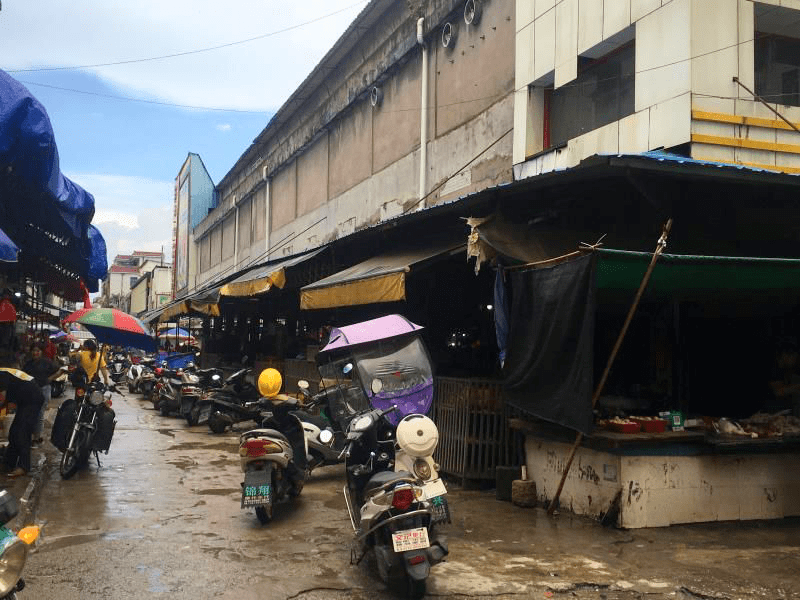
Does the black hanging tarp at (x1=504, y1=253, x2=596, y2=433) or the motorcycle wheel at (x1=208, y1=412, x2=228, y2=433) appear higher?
the black hanging tarp at (x1=504, y1=253, x2=596, y2=433)

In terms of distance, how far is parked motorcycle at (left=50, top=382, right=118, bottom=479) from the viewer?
913 centimetres

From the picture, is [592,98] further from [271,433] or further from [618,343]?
[271,433]

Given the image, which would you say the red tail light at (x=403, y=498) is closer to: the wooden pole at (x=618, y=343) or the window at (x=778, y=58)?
the wooden pole at (x=618, y=343)

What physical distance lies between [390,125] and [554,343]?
1355cm

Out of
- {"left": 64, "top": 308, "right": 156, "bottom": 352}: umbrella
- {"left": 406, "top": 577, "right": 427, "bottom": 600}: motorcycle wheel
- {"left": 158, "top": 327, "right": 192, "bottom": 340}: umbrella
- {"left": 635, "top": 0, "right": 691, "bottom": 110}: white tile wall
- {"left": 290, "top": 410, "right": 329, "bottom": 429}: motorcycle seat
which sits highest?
{"left": 635, "top": 0, "right": 691, "bottom": 110}: white tile wall

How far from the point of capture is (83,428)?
9.27 m

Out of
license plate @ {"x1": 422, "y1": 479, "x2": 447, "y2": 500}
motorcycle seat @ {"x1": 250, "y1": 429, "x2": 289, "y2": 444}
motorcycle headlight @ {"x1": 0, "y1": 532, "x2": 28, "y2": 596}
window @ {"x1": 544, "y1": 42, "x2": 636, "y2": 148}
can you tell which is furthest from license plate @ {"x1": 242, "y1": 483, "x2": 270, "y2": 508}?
window @ {"x1": 544, "y1": 42, "x2": 636, "y2": 148}

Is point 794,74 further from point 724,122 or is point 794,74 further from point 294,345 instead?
point 294,345

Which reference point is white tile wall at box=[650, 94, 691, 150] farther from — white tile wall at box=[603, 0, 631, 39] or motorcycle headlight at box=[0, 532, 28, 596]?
motorcycle headlight at box=[0, 532, 28, 596]

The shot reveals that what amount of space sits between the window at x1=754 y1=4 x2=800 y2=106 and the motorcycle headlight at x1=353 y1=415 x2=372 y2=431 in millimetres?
7911

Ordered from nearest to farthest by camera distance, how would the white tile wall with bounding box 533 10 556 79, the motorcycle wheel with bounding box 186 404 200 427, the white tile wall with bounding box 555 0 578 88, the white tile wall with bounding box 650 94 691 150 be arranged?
the white tile wall with bounding box 650 94 691 150 → the white tile wall with bounding box 555 0 578 88 → the white tile wall with bounding box 533 10 556 79 → the motorcycle wheel with bounding box 186 404 200 427

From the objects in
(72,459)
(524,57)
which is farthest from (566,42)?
(72,459)

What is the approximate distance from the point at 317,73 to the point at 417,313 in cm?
1492

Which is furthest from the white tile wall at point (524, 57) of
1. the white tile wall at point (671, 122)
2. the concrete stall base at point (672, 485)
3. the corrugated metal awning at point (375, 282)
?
the concrete stall base at point (672, 485)
